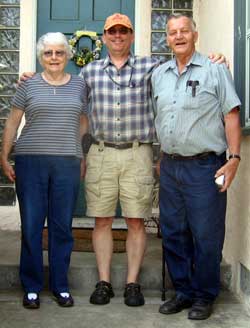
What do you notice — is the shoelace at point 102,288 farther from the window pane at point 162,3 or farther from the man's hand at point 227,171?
the window pane at point 162,3

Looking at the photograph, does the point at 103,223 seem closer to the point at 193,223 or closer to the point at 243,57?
the point at 193,223

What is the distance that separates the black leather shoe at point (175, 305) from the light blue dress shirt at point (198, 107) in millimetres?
873

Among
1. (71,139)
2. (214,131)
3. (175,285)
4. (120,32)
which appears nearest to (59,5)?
(120,32)

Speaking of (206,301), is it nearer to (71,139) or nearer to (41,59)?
(71,139)

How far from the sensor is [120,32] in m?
2.96

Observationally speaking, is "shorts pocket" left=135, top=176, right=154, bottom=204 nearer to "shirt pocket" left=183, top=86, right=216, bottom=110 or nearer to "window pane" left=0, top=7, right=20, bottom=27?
"shirt pocket" left=183, top=86, right=216, bottom=110

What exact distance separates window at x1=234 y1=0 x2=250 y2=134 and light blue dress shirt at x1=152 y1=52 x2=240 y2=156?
0.27m

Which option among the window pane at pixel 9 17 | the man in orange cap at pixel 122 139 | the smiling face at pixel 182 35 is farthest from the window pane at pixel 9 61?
the smiling face at pixel 182 35

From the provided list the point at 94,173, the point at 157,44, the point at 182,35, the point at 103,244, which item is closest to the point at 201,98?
the point at 182,35

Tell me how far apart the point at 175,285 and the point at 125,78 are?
1263mm

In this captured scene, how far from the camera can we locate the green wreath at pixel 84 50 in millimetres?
4562

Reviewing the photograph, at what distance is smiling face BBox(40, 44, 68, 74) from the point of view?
9.45 ft

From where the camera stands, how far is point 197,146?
2730mm

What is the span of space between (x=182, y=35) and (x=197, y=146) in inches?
24.2
